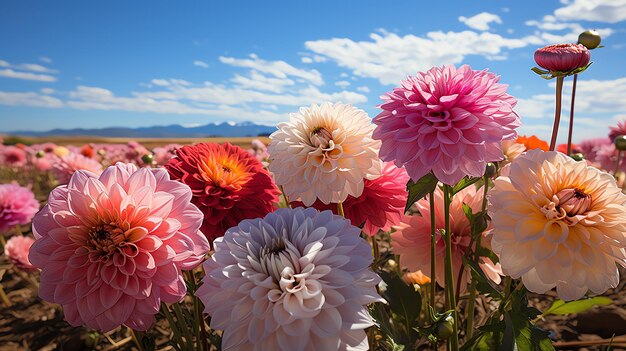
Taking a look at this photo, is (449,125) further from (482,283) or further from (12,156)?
(12,156)

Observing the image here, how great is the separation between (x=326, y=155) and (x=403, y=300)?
0.45 meters

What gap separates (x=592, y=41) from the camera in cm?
116

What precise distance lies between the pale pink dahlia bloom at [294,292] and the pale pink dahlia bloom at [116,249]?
0.15m

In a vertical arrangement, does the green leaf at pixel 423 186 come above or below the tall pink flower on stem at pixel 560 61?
below

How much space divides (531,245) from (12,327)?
105 inches

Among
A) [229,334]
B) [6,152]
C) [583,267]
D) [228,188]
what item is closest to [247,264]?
[229,334]

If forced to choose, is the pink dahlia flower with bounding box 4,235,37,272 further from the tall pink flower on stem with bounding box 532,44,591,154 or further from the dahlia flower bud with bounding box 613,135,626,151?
the dahlia flower bud with bounding box 613,135,626,151

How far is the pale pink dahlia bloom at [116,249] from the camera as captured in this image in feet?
2.99

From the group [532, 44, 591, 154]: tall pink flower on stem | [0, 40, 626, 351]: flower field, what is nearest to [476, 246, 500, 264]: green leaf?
[0, 40, 626, 351]: flower field

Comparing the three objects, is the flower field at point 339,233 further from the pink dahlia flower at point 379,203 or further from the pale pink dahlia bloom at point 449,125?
the pink dahlia flower at point 379,203

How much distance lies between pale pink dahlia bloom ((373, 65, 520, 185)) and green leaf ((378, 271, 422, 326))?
436 millimetres

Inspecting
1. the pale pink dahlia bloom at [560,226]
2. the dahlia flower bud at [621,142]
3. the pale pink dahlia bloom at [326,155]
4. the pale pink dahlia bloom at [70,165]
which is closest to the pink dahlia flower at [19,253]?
the pale pink dahlia bloom at [70,165]

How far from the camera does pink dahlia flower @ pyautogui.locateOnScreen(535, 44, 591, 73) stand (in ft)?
3.24

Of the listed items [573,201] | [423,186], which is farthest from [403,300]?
[573,201]
